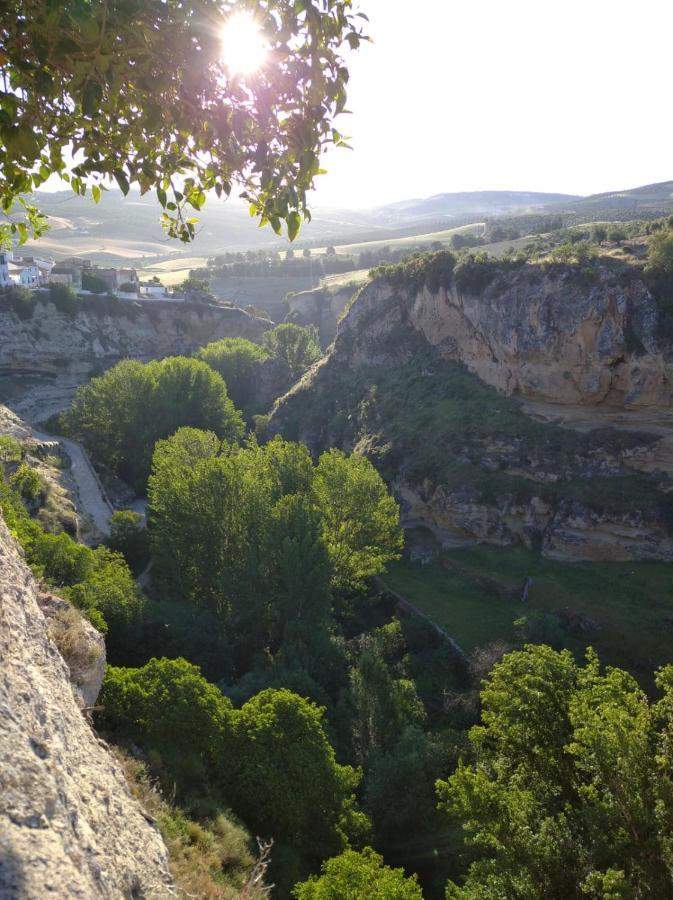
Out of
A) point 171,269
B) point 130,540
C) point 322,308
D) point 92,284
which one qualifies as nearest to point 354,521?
point 130,540

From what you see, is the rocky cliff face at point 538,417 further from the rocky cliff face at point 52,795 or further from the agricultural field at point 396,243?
the agricultural field at point 396,243

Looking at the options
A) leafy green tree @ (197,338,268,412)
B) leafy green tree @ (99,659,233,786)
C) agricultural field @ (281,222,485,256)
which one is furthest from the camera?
agricultural field @ (281,222,485,256)

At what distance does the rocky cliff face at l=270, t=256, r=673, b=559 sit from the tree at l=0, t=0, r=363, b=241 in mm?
29939

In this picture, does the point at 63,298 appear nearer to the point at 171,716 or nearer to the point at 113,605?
the point at 113,605

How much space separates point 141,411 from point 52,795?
4167cm

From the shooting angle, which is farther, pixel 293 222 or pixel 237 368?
pixel 237 368

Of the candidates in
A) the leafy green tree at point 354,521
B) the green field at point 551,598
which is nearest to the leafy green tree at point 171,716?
the leafy green tree at point 354,521

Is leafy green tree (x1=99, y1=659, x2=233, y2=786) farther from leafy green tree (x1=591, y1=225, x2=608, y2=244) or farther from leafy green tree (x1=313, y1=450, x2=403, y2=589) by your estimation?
leafy green tree (x1=591, y1=225, x2=608, y2=244)

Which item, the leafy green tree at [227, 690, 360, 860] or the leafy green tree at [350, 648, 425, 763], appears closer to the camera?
the leafy green tree at [227, 690, 360, 860]

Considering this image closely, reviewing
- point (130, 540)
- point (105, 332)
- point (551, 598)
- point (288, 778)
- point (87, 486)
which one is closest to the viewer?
point (288, 778)

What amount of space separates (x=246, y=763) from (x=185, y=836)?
14.9ft

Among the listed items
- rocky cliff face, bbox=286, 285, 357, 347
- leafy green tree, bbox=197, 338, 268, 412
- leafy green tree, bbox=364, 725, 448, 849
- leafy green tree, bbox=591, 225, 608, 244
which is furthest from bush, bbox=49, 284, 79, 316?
leafy green tree, bbox=364, 725, 448, 849

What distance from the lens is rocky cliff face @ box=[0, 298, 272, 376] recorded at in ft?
185

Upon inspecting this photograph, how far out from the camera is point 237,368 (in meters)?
59.1
